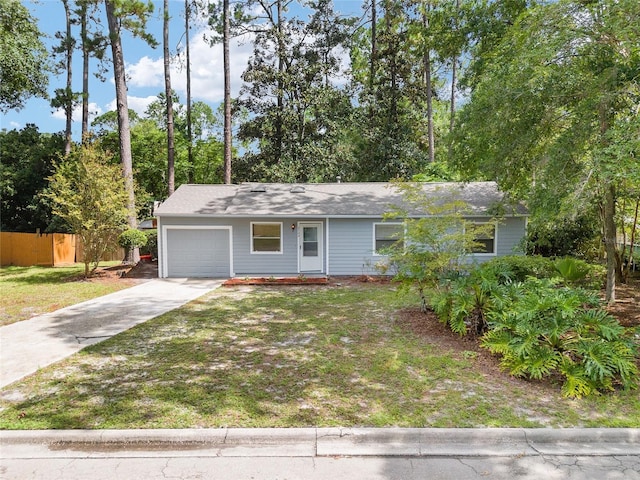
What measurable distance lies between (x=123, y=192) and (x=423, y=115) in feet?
59.3

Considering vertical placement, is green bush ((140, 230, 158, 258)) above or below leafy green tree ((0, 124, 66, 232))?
below

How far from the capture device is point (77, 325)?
7.36 metres

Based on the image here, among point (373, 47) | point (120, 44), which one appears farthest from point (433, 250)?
point (373, 47)

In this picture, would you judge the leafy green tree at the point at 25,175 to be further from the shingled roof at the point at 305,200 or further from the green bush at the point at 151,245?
the shingled roof at the point at 305,200

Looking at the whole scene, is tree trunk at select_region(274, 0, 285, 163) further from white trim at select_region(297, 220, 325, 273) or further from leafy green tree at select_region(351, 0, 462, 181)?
white trim at select_region(297, 220, 325, 273)

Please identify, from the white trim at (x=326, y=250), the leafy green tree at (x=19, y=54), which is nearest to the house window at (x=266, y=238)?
the white trim at (x=326, y=250)

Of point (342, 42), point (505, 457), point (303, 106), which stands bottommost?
point (505, 457)

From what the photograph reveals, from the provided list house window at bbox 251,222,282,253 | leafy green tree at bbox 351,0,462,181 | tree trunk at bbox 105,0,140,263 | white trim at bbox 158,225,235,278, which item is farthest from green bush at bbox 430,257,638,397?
leafy green tree at bbox 351,0,462,181

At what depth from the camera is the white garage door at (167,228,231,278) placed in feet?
Answer: 44.9

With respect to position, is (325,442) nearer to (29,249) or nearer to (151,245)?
(151,245)

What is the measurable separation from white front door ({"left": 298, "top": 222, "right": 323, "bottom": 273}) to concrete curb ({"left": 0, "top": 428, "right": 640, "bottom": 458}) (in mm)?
10351

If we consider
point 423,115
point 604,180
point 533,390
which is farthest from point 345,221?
point 423,115

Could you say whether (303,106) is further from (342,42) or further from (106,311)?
(106,311)

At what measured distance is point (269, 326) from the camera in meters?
7.26
